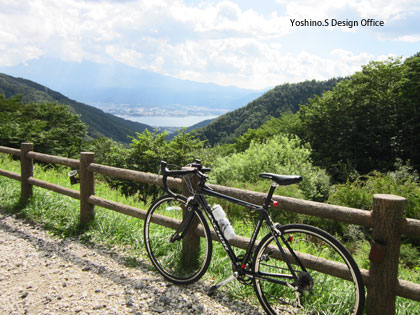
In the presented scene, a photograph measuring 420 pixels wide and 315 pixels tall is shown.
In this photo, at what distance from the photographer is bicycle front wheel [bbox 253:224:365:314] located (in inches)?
105

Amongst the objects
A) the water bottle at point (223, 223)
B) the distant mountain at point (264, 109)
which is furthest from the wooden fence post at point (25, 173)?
the distant mountain at point (264, 109)

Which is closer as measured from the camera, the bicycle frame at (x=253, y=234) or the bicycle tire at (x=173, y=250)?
the bicycle frame at (x=253, y=234)

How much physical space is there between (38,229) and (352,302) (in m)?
4.49

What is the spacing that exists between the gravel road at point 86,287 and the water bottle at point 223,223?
2.33ft

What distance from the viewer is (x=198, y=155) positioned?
2078 cm

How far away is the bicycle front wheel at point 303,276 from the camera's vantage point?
2664 millimetres

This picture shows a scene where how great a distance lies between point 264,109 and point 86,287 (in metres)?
108

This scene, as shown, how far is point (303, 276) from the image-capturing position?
2.70 meters

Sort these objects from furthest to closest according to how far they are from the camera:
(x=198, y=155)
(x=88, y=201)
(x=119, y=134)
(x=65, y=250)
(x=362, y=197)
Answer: (x=119, y=134), (x=198, y=155), (x=362, y=197), (x=88, y=201), (x=65, y=250)

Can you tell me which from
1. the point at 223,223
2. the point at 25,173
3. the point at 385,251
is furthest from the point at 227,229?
the point at 25,173

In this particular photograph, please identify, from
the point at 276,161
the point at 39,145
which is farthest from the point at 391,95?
the point at 39,145

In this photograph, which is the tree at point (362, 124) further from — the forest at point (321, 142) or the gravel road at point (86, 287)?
the gravel road at point (86, 287)

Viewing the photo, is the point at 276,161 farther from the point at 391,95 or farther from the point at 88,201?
the point at 391,95

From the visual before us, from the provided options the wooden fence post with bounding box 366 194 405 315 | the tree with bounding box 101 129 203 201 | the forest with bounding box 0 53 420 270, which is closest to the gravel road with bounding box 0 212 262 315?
the wooden fence post with bounding box 366 194 405 315
